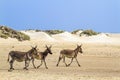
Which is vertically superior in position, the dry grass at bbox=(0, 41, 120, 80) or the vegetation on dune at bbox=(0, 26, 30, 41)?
the vegetation on dune at bbox=(0, 26, 30, 41)

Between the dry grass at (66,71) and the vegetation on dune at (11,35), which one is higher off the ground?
the vegetation on dune at (11,35)

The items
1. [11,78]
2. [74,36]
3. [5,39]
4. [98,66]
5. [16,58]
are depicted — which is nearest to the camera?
[11,78]

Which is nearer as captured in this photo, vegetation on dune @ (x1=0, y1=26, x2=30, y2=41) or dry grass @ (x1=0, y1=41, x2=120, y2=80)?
dry grass @ (x1=0, y1=41, x2=120, y2=80)

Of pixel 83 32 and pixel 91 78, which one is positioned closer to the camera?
pixel 91 78

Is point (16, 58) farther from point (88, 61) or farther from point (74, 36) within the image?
point (74, 36)

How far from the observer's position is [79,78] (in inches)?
733

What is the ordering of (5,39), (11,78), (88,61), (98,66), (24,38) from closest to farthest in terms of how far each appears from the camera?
(11,78)
(98,66)
(88,61)
(5,39)
(24,38)

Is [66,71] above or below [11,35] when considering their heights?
below

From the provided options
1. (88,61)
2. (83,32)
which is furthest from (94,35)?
(88,61)

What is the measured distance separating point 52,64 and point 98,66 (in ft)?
8.92

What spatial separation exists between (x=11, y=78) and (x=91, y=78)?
3.26 metres

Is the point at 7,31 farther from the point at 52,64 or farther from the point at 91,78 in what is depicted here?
the point at 91,78

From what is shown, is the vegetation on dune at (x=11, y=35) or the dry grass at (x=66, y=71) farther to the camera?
the vegetation on dune at (x=11, y=35)

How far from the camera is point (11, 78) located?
59.2 feet
